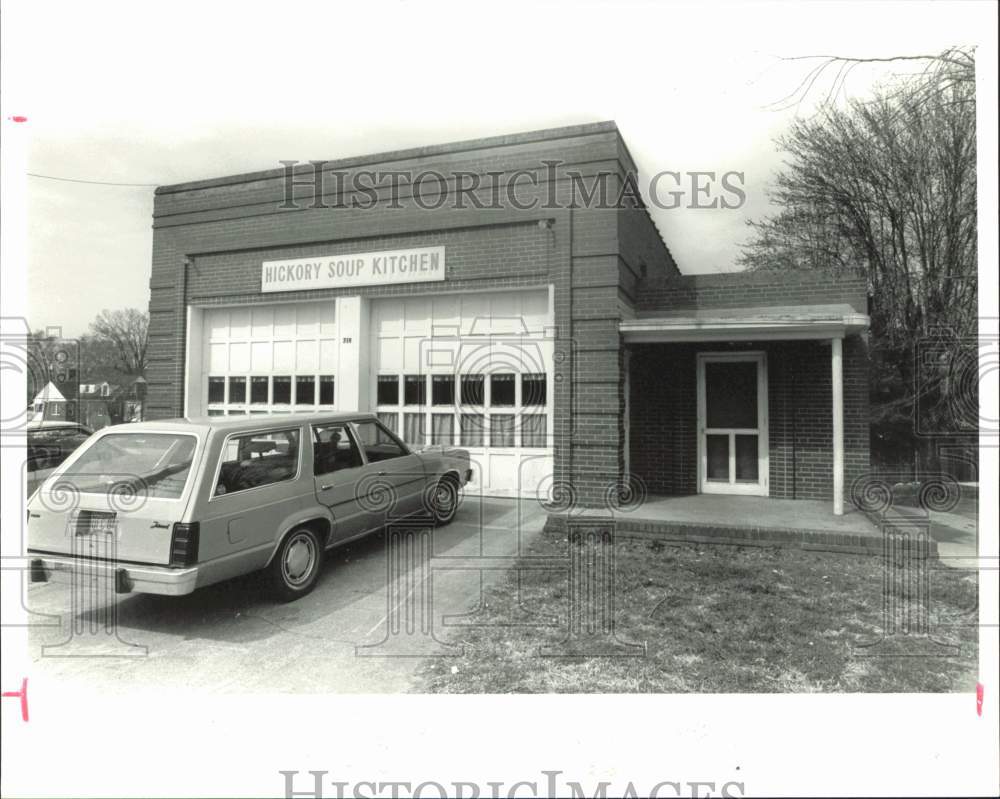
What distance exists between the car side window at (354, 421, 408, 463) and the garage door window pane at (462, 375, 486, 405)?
229 centimetres

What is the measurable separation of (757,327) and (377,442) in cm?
469

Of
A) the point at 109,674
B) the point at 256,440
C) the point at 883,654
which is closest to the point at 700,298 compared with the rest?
the point at 883,654

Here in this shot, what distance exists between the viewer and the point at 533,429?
8492 millimetres

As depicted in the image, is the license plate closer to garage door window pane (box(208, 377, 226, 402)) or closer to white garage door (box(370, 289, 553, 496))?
white garage door (box(370, 289, 553, 496))

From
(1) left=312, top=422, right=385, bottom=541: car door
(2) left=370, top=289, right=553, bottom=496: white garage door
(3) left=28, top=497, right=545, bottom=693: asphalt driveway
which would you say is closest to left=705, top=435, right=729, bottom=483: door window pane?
(2) left=370, top=289, right=553, bottom=496: white garage door

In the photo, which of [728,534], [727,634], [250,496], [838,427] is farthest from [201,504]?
[838,427]

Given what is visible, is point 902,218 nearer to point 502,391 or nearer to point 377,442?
point 502,391

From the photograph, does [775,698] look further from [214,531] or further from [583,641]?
[214,531]

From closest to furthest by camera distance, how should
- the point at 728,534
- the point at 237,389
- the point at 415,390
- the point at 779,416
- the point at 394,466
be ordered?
the point at 394,466, the point at 728,534, the point at 779,416, the point at 415,390, the point at 237,389

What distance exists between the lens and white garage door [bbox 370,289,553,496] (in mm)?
8391

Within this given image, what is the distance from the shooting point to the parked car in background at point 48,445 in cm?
452

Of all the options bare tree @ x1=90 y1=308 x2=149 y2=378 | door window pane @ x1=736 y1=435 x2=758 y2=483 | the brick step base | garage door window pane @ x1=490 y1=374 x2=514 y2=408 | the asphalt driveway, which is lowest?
the asphalt driveway

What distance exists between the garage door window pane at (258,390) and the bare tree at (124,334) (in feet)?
5.35

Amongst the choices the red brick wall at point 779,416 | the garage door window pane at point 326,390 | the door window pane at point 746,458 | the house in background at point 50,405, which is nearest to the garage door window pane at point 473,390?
the garage door window pane at point 326,390
